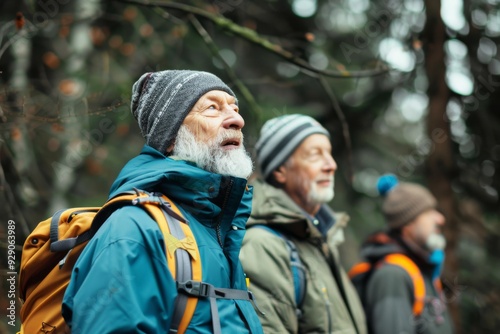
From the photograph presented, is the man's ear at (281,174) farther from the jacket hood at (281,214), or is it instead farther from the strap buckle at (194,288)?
the strap buckle at (194,288)

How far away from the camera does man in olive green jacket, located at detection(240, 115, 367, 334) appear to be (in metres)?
4.05

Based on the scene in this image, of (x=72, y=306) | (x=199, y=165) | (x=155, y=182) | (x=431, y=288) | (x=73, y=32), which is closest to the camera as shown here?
(x=72, y=306)

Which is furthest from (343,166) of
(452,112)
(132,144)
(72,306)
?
(72,306)

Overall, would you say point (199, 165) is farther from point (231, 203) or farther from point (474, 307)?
point (474, 307)

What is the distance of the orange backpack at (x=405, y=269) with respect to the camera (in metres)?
5.50

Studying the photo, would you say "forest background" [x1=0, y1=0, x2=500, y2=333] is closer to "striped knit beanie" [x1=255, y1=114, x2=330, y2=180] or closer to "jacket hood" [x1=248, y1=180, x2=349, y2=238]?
"striped knit beanie" [x1=255, y1=114, x2=330, y2=180]

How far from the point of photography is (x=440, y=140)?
7.46 metres

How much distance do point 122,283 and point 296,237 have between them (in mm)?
2092

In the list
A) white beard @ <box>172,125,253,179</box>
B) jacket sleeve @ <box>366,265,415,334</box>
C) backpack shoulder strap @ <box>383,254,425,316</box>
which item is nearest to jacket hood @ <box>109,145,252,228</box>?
white beard @ <box>172,125,253,179</box>

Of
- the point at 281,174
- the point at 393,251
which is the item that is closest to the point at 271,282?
the point at 281,174

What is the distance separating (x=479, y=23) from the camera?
7.32 meters

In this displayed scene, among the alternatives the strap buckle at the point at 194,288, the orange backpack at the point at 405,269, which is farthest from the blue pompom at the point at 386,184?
the strap buckle at the point at 194,288

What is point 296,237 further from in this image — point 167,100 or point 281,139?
point 167,100

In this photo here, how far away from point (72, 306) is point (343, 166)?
5583 mm
